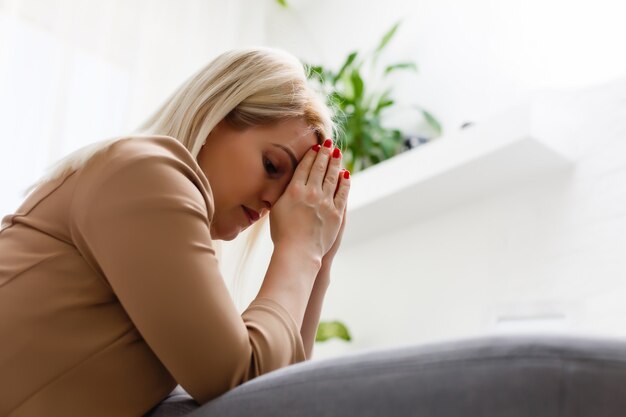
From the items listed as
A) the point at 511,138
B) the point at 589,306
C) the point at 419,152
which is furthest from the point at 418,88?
the point at 589,306

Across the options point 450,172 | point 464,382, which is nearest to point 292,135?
point 464,382

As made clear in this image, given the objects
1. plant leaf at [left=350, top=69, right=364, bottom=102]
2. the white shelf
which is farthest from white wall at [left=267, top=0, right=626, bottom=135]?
the white shelf

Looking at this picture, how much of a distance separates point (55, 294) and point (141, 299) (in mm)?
114

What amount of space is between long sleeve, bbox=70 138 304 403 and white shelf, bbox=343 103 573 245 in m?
1.50

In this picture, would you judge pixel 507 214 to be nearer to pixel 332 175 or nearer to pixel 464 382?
pixel 332 175

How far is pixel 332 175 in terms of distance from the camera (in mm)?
1193

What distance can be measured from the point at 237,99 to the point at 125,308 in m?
0.45

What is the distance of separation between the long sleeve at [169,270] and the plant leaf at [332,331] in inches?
72.6

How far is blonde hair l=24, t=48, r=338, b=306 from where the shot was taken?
44.9 inches

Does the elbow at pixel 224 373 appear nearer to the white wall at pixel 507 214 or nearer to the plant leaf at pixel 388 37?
the white wall at pixel 507 214

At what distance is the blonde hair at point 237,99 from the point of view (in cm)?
114

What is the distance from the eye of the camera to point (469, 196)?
248 cm

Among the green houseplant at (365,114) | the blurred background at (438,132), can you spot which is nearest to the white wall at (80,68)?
the blurred background at (438,132)

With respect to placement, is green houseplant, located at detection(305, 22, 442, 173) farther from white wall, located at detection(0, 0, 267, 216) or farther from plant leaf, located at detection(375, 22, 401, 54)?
white wall, located at detection(0, 0, 267, 216)
